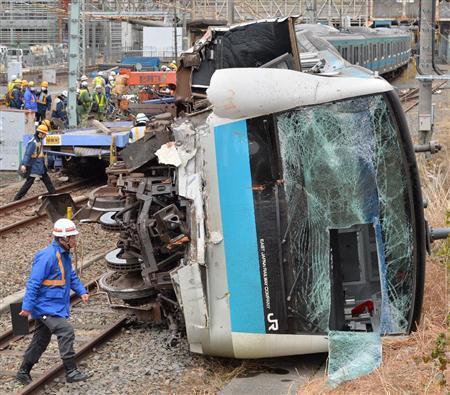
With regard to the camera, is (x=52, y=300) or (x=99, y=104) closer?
(x=52, y=300)

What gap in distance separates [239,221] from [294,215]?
439 millimetres

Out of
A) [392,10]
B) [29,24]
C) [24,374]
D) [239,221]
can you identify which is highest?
[392,10]

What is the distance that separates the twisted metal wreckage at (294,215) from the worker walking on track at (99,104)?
1737 centimetres

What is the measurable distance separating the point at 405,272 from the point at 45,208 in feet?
18.8

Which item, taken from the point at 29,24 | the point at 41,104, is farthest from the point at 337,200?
the point at 29,24

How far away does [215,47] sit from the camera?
9.48m

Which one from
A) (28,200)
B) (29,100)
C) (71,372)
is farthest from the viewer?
(29,100)

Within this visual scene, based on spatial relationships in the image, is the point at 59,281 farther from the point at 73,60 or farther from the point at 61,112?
the point at 61,112

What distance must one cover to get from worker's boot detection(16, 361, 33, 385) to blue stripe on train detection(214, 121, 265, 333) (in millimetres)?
1762

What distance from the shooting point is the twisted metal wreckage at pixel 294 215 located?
7188 millimetres

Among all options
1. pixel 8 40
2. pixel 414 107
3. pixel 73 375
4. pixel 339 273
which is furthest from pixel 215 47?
pixel 8 40

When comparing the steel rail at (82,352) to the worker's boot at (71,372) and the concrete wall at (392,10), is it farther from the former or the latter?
the concrete wall at (392,10)

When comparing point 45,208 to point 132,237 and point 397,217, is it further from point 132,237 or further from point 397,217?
point 397,217

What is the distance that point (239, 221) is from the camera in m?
7.32
